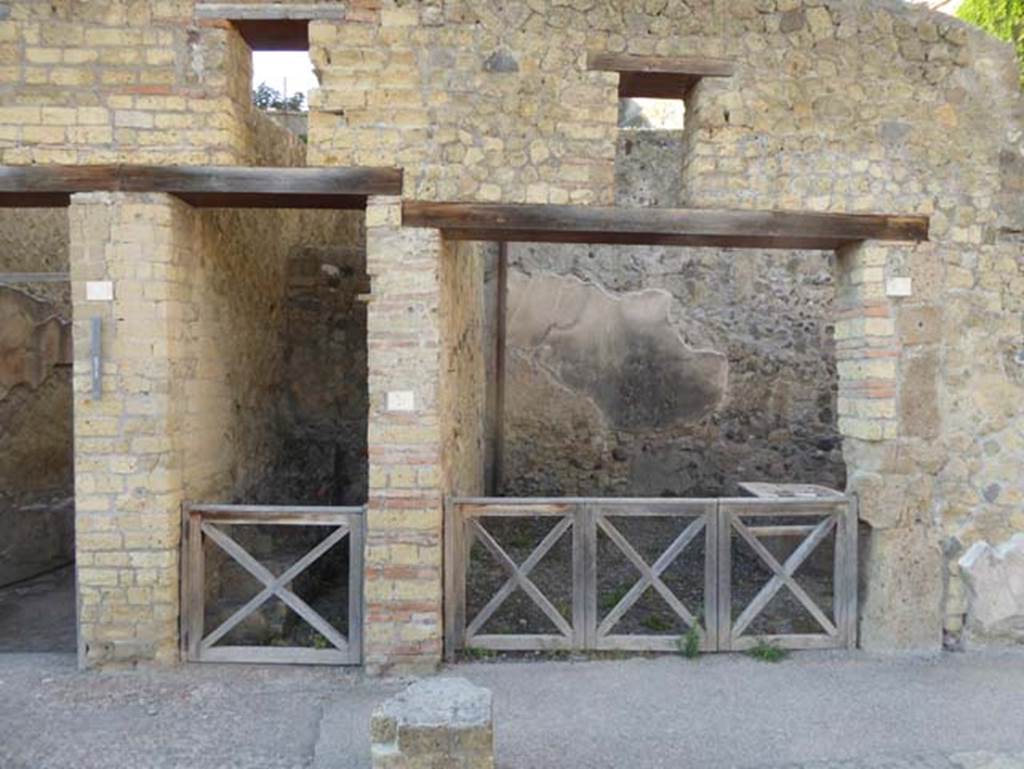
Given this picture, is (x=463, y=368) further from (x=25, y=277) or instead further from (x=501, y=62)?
(x=25, y=277)

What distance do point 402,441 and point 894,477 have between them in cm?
313

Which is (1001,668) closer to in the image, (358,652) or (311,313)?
(358,652)

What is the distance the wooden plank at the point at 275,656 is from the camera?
188 inches

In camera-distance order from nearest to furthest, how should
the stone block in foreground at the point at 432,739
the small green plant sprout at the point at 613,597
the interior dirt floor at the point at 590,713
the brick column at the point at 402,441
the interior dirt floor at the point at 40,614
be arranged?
the stone block in foreground at the point at 432,739, the interior dirt floor at the point at 590,713, the brick column at the point at 402,441, the interior dirt floor at the point at 40,614, the small green plant sprout at the point at 613,597

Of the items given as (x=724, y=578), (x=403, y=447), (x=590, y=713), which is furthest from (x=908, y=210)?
(x=590, y=713)

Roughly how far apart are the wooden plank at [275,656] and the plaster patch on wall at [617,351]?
499 cm

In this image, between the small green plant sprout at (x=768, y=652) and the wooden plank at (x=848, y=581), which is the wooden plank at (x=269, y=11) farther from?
the small green plant sprout at (x=768, y=652)

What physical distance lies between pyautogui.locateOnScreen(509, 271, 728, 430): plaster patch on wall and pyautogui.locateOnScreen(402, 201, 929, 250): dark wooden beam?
Answer: 4153 millimetres

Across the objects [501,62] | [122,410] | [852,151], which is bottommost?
[122,410]

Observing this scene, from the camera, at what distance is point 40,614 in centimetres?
577

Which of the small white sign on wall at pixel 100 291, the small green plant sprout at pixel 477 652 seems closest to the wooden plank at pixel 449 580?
the small green plant sprout at pixel 477 652

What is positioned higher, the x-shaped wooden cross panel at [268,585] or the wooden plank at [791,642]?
the x-shaped wooden cross panel at [268,585]

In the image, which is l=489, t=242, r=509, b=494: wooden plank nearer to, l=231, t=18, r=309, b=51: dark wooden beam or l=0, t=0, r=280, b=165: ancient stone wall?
l=231, t=18, r=309, b=51: dark wooden beam

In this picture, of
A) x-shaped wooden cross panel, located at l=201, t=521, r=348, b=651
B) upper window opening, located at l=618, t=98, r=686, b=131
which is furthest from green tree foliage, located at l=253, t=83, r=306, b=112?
x-shaped wooden cross panel, located at l=201, t=521, r=348, b=651
